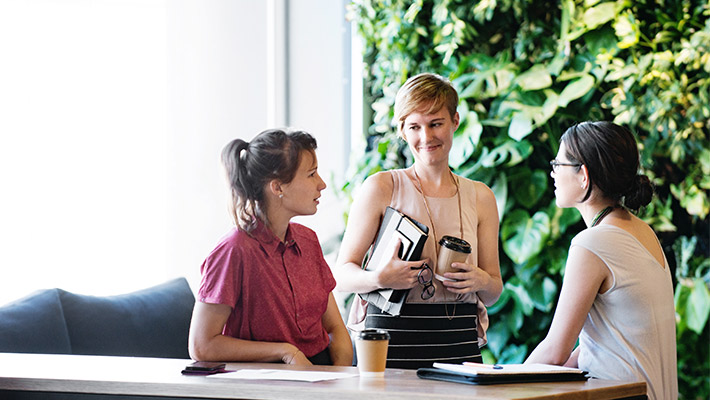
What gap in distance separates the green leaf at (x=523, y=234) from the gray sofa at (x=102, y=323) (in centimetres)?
139

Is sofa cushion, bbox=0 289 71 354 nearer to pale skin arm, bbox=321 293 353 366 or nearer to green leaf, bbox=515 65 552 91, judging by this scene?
pale skin arm, bbox=321 293 353 366

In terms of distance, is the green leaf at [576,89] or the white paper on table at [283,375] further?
the green leaf at [576,89]

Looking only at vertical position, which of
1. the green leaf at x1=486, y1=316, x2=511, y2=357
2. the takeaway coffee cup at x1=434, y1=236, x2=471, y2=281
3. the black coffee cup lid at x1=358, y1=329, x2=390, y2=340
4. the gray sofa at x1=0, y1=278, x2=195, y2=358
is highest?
the takeaway coffee cup at x1=434, y1=236, x2=471, y2=281

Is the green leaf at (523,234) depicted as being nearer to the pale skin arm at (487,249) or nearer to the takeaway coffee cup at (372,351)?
the pale skin arm at (487,249)

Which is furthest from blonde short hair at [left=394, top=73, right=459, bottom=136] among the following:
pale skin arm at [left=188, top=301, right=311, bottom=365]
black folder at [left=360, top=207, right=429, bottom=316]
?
pale skin arm at [left=188, top=301, right=311, bottom=365]

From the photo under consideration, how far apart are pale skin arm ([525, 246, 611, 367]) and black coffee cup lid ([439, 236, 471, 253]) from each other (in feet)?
1.05

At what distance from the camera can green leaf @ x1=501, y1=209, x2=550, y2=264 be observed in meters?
3.46

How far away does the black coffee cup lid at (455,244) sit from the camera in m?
2.08

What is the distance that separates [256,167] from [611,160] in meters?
0.89

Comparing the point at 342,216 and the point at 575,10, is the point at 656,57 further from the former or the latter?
the point at 342,216

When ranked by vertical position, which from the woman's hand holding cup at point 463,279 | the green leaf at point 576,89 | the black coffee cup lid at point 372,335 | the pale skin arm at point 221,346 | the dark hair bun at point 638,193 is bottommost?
the pale skin arm at point 221,346

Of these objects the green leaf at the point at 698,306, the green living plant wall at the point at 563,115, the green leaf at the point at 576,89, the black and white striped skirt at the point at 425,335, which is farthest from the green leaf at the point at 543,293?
the black and white striped skirt at the point at 425,335

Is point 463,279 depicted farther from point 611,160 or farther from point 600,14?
point 600,14

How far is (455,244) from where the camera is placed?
81.9 inches
